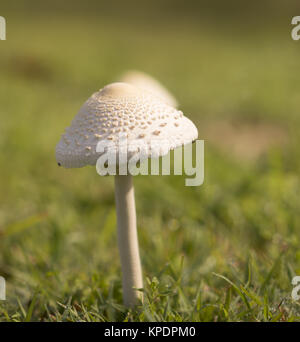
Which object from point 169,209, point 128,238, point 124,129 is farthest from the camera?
point 169,209

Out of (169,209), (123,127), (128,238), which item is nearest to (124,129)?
(123,127)

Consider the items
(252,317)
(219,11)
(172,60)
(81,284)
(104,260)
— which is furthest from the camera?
(219,11)

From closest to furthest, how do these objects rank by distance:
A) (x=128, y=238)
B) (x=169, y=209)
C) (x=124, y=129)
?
(x=124, y=129), (x=128, y=238), (x=169, y=209)

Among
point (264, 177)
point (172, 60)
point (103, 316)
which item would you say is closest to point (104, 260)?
point (103, 316)

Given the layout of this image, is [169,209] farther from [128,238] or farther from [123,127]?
[123,127]

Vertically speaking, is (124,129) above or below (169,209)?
above

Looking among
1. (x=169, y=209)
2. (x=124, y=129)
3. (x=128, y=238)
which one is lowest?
(x=169, y=209)

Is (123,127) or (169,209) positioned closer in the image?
(123,127)
